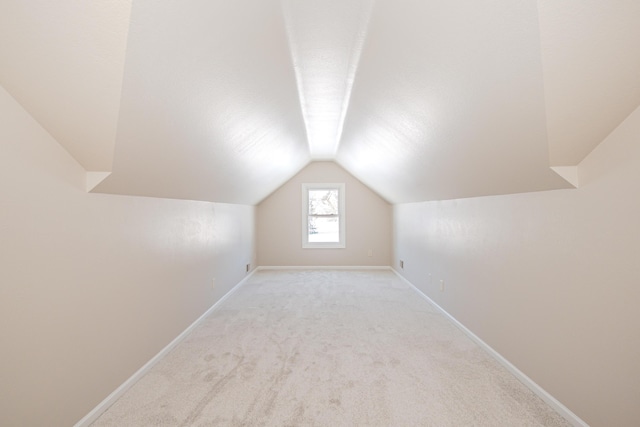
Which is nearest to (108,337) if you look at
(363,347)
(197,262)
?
(197,262)

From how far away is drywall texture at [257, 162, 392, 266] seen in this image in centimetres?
637

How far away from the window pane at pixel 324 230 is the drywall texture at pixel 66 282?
3983mm

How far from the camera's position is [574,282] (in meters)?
1.71

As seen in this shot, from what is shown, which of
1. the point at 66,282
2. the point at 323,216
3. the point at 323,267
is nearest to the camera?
the point at 66,282

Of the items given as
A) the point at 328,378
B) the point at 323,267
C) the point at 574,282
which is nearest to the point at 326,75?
the point at 574,282

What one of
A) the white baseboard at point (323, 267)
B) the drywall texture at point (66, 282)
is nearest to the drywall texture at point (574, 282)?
the drywall texture at point (66, 282)

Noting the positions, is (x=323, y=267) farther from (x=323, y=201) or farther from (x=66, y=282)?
(x=66, y=282)

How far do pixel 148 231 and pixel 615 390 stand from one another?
3.03 metres

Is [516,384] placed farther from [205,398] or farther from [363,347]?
[205,398]

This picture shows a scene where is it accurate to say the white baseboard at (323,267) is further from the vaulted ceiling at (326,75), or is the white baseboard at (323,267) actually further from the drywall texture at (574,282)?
the vaulted ceiling at (326,75)

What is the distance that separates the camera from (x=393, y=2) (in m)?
1.43

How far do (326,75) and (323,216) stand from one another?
14.0 feet

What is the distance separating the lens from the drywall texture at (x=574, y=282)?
1.40 meters

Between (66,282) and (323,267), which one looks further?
(323,267)
